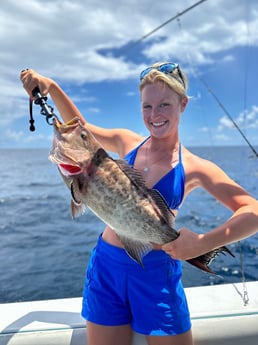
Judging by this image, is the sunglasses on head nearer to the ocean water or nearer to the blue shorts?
the blue shorts

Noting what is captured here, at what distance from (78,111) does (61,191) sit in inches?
670

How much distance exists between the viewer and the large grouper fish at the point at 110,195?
190cm

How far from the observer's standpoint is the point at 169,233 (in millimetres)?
1919

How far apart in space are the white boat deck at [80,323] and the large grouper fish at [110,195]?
3.04 ft

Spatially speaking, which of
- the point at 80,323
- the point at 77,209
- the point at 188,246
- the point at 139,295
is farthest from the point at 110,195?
the point at 80,323

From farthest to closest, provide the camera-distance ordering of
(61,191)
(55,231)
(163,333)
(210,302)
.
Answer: (61,191), (55,231), (210,302), (163,333)

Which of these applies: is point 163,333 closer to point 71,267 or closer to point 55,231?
point 71,267

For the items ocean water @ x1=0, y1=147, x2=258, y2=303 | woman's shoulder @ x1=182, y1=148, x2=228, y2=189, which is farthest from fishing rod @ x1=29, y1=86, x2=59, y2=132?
ocean water @ x1=0, y1=147, x2=258, y2=303

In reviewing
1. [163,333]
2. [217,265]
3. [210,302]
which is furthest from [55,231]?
[163,333]

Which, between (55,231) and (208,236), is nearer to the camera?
(208,236)

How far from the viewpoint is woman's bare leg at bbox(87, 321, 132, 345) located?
90.1 inches

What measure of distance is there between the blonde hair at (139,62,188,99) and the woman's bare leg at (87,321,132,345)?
5.23 feet

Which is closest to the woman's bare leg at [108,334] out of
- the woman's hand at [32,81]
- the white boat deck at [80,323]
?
the white boat deck at [80,323]

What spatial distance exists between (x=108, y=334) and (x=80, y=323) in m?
0.52
